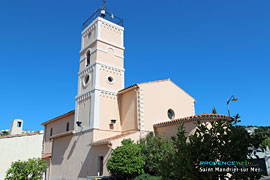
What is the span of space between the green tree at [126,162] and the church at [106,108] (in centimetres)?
121

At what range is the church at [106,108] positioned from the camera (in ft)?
58.2

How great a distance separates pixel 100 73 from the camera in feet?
67.3

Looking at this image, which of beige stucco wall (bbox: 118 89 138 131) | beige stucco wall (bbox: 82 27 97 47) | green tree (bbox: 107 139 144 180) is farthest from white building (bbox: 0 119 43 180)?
beige stucco wall (bbox: 82 27 97 47)

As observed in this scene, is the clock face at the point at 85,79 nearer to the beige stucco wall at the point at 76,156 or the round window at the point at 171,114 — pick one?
the beige stucco wall at the point at 76,156

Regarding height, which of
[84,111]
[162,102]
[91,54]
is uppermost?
[91,54]

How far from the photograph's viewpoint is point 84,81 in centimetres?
2177

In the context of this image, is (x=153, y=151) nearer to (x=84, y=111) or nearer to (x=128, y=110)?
(x=128, y=110)

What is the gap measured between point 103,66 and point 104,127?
18.4 ft

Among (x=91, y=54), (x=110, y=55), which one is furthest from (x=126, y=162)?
(x=91, y=54)

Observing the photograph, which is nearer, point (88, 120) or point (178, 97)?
point (88, 120)

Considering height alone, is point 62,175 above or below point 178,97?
below

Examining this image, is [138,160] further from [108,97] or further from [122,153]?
[108,97]

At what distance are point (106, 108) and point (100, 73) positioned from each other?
325cm

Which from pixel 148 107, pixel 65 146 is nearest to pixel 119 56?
pixel 148 107
